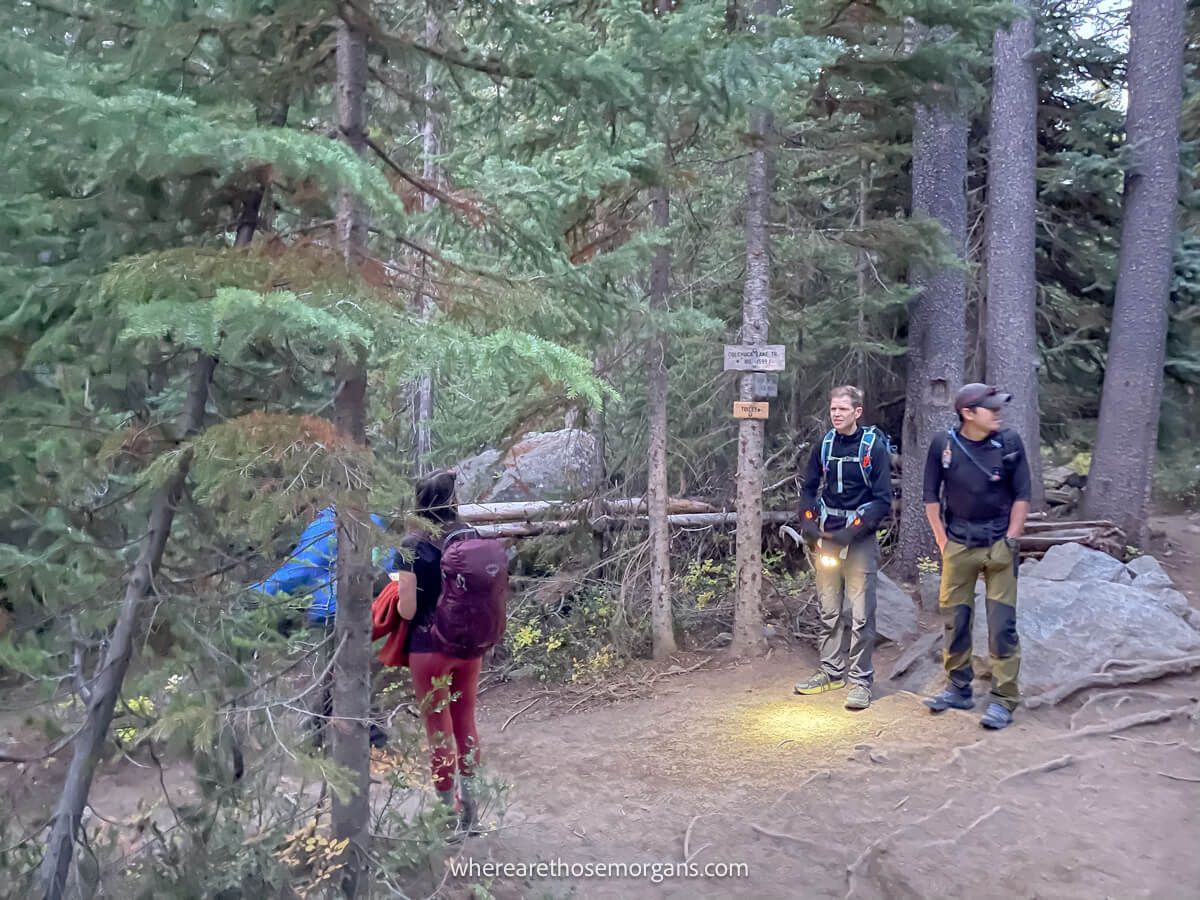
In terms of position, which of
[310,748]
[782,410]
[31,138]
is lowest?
[310,748]

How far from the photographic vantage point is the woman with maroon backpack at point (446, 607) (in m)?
4.56

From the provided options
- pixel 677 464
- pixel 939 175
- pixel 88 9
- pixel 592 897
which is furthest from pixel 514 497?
pixel 88 9

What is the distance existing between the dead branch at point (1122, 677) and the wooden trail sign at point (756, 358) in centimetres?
340

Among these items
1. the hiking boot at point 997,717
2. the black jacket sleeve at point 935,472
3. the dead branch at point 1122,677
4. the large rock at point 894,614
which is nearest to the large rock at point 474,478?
the large rock at point 894,614

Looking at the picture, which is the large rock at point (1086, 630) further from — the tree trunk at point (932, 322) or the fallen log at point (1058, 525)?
the tree trunk at point (932, 322)

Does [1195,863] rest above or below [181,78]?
below

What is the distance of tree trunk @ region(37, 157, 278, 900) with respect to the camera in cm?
369

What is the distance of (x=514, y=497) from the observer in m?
11.2

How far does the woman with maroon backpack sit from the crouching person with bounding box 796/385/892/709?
3060 millimetres

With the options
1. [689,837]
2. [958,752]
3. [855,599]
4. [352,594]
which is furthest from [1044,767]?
[352,594]

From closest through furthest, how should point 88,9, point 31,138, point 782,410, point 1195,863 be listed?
point 31,138 < point 88,9 < point 1195,863 < point 782,410

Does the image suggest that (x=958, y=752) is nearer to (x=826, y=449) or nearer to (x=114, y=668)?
(x=826, y=449)

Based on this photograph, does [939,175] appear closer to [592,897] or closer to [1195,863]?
[1195,863]

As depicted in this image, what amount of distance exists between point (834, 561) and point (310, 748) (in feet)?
14.1
